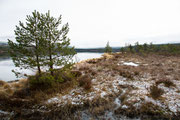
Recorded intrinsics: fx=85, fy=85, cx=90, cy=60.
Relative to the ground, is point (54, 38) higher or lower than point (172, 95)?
higher

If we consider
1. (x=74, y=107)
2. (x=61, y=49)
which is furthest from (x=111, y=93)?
(x=61, y=49)

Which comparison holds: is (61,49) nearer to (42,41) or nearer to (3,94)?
(42,41)

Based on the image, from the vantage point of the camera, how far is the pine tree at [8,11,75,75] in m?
5.06

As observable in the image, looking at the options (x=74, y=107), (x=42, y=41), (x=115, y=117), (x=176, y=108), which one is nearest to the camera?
(x=115, y=117)

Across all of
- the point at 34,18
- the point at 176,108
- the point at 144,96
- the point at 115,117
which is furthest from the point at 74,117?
the point at 34,18

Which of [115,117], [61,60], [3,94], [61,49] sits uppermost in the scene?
[61,49]

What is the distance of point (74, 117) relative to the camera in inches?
135

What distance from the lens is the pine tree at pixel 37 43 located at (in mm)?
5059

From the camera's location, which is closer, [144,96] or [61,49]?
[144,96]

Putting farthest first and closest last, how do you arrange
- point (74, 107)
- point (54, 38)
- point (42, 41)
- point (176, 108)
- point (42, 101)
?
1. point (54, 38)
2. point (42, 41)
3. point (42, 101)
4. point (74, 107)
5. point (176, 108)

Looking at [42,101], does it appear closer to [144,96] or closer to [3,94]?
[3,94]

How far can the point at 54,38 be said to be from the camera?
5.62 meters

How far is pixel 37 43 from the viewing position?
17.8ft

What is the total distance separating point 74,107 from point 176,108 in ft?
14.7
